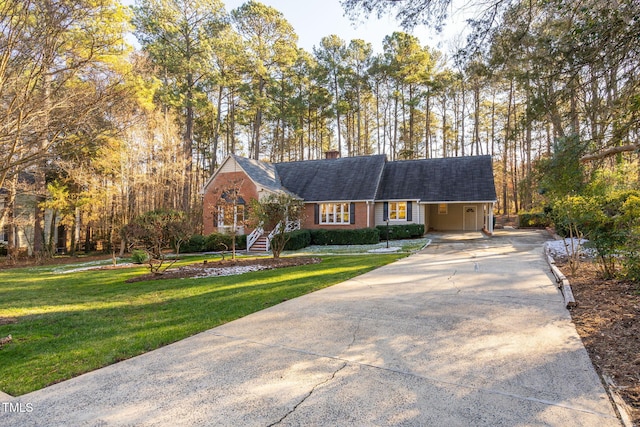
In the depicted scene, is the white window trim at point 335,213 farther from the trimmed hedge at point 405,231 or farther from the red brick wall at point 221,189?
the red brick wall at point 221,189

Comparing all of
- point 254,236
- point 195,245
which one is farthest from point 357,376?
point 195,245

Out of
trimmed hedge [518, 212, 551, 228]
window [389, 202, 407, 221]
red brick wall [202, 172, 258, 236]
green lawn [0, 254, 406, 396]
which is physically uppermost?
red brick wall [202, 172, 258, 236]

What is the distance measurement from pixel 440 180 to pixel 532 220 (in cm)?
920

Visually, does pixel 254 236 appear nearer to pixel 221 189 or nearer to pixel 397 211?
pixel 221 189

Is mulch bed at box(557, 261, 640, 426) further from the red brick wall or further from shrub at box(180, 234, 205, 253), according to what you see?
shrub at box(180, 234, 205, 253)

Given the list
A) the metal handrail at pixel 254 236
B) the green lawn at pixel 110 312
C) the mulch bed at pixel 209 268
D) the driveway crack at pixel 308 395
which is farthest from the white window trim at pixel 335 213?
the driveway crack at pixel 308 395

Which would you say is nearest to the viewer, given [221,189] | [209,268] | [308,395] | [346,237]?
[308,395]

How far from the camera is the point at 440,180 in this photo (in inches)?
902

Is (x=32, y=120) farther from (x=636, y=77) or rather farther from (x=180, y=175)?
(x=180, y=175)

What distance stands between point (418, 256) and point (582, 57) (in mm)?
8254

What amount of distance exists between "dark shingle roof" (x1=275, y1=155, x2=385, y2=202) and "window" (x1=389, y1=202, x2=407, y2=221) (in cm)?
186

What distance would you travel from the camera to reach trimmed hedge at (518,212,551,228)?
25.2 m

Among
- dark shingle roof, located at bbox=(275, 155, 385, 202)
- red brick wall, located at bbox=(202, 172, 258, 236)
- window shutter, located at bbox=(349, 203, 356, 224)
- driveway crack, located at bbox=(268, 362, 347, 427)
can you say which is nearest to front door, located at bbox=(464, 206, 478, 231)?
dark shingle roof, located at bbox=(275, 155, 385, 202)

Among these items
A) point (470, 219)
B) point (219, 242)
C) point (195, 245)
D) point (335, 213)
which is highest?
point (335, 213)
